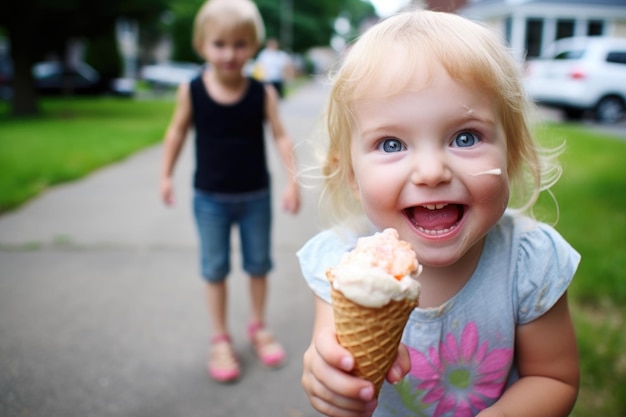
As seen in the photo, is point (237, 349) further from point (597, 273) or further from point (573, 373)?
point (597, 273)

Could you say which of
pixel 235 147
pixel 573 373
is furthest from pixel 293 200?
pixel 573 373

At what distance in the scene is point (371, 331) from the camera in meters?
1.19

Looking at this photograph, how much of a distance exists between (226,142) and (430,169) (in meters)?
1.89

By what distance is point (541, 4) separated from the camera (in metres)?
28.8

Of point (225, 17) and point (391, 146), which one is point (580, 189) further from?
point (391, 146)

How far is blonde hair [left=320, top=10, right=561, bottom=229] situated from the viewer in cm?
128

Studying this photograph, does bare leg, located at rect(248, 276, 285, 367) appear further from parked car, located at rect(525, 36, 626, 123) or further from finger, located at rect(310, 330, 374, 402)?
parked car, located at rect(525, 36, 626, 123)

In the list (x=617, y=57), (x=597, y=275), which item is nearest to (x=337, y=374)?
(x=597, y=275)

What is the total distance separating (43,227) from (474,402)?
4585 mm

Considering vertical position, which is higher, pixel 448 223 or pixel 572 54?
pixel 448 223

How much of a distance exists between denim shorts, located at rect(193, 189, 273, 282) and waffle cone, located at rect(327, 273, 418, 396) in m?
1.77

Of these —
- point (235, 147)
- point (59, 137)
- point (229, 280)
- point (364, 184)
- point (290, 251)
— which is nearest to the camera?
point (364, 184)

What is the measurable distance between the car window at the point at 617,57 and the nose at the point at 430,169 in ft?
46.2

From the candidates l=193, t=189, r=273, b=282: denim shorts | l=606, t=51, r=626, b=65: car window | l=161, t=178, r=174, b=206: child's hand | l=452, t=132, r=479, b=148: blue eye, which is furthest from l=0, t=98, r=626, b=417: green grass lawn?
l=606, t=51, r=626, b=65: car window
